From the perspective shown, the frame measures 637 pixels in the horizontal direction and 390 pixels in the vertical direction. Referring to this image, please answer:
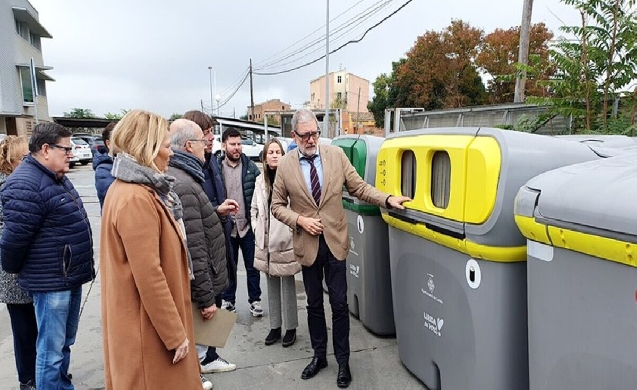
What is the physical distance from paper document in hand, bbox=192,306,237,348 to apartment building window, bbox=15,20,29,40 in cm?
3204

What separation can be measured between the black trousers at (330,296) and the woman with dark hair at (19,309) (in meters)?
1.64

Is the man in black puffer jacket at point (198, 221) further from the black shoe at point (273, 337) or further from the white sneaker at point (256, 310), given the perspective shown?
the white sneaker at point (256, 310)

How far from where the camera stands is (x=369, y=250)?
3.34m

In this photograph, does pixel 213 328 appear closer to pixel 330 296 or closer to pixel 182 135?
pixel 330 296

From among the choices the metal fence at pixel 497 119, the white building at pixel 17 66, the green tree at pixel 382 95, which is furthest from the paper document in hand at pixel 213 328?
the green tree at pixel 382 95

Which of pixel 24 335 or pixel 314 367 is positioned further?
pixel 314 367

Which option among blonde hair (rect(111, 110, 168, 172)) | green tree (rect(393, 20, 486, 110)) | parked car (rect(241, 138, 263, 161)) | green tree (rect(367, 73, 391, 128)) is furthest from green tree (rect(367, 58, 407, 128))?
blonde hair (rect(111, 110, 168, 172))

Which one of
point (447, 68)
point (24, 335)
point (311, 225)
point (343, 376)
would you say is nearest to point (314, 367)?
point (343, 376)

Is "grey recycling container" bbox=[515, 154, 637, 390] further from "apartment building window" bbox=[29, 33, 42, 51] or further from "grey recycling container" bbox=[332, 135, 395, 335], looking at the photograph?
"apartment building window" bbox=[29, 33, 42, 51]

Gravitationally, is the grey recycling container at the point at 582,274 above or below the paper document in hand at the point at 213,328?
above

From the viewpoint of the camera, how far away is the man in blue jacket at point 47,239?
2.20 metres

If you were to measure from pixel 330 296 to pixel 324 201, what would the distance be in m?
0.62

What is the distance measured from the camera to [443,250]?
7.38 ft

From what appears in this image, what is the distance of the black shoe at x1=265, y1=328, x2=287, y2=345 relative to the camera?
3469 millimetres
